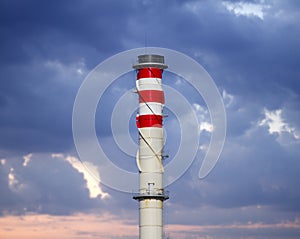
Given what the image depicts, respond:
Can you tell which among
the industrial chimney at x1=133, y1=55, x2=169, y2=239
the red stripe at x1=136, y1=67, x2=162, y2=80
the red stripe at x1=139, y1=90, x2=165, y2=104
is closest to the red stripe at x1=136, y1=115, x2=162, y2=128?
the industrial chimney at x1=133, y1=55, x2=169, y2=239

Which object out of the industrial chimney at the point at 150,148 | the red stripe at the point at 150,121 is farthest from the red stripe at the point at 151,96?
the red stripe at the point at 150,121

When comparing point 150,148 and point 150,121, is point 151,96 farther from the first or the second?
point 150,148

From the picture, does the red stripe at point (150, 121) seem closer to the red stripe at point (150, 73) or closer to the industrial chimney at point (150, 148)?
the industrial chimney at point (150, 148)

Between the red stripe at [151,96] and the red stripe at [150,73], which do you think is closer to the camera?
the red stripe at [151,96]

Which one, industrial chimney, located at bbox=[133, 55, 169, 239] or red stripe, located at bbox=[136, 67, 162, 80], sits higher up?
red stripe, located at bbox=[136, 67, 162, 80]

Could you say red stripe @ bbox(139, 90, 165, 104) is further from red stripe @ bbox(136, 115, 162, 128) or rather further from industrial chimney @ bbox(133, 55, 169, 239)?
red stripe @ bbox(136, 115, 162, 128)

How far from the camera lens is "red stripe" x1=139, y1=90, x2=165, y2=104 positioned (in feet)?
391

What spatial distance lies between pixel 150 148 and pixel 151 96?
22.5 ft

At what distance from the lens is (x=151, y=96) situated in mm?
119312

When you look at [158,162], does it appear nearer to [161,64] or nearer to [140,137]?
[140,137]

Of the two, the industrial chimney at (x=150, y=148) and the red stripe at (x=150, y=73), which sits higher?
the red stripe at (x=150, y=73)

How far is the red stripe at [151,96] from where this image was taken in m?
119

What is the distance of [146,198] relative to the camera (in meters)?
118

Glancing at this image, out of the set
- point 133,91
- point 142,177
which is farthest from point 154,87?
point 142,177
